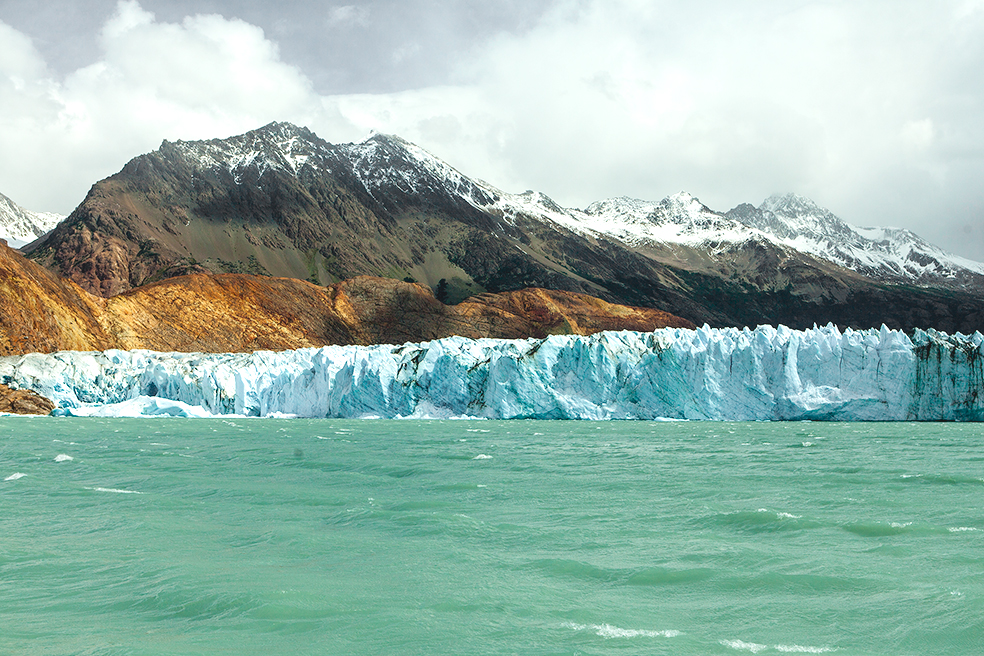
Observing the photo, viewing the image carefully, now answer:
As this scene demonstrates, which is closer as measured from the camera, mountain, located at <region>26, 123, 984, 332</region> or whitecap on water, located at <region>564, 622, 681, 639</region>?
Result: whitecap on water, located at <region>564, 622, 681, 639</region>

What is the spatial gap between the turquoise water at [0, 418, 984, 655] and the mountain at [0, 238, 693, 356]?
55.4 m

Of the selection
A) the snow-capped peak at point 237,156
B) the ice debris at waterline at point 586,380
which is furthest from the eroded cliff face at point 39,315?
the snow-capped peak at point 237,156

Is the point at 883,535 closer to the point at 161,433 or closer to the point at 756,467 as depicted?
the point at 756,467

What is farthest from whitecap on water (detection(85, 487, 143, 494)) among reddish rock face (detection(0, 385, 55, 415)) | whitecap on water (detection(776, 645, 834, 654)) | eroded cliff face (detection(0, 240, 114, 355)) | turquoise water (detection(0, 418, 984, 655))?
eroded cliff face (detection(0, 240, 114, 355))

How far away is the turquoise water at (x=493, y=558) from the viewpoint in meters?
7.06

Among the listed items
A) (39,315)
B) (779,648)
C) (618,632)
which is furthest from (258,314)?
(779,648)

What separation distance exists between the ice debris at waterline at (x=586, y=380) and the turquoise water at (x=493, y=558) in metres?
22.5

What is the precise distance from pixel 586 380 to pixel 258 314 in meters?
72.4

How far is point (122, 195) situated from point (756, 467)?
160m

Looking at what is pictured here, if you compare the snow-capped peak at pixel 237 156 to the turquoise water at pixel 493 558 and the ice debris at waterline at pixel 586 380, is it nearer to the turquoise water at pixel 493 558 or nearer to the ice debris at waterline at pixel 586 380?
the ice debris at waterline at pixel 586 380

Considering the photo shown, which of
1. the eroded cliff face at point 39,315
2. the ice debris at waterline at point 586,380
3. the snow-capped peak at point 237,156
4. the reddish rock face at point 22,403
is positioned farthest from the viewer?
the snow-capped peak at point 237,156

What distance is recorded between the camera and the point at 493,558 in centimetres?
998

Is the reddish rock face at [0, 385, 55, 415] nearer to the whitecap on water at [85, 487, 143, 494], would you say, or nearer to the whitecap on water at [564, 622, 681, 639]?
the whitecap on water at [85, 487, 143, 494]

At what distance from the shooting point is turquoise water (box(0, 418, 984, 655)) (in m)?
7.06
